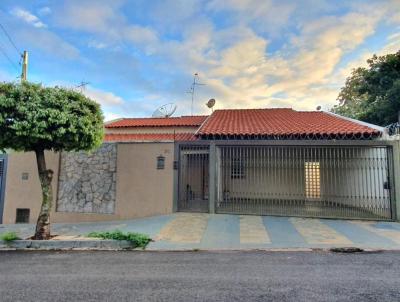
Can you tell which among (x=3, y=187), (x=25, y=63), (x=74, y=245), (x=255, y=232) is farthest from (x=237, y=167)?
(x=25, y=63)

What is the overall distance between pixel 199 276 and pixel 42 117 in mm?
5373

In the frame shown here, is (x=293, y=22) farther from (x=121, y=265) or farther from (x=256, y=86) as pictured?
(x=121, y=265)

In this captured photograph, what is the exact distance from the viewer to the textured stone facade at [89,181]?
11336 mm

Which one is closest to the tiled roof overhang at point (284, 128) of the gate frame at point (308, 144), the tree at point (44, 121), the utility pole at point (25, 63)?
the gate frame at point (308, 144)

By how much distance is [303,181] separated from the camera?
11289mm

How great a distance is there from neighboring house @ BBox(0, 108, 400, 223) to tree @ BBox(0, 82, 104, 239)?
3.56 meters

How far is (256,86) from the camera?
1551 cm

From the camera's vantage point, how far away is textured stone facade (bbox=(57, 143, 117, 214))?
11336 millimetres

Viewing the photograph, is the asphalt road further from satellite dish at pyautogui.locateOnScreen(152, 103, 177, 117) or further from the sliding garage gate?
satellite dish at pyautogui.locateOnScreen(152, 103, 177, 117)

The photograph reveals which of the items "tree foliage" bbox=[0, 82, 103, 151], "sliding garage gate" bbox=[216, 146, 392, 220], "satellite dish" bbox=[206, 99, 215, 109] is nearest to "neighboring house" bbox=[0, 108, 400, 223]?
"sliding garage gate" bbox=[216, 146, 392, 220]

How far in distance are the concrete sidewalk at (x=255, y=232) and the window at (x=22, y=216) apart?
418 centimetres

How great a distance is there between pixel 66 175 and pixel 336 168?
35.1 feet

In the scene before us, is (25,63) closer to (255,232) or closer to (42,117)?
(42,117)

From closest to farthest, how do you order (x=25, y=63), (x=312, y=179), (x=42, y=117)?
(x=42, y=117) → (x=312, y=179) → (x=25, y=63)
